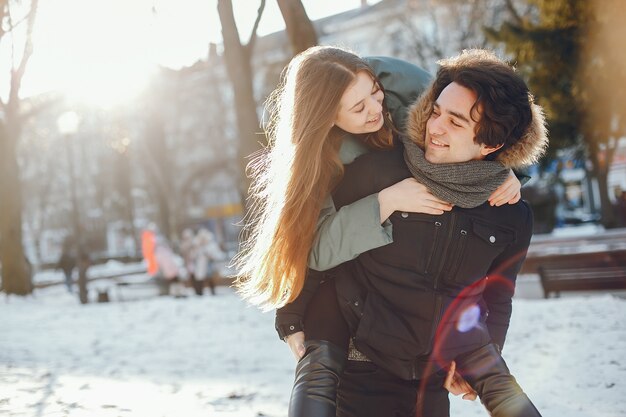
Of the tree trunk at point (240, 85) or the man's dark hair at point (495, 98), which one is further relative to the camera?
the tree trunk at point (240, 85)

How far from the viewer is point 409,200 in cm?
232

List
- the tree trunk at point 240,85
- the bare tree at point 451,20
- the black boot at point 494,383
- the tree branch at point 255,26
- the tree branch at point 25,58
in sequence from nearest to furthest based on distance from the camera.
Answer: the black boot at point 494,383
the tree trunk at point 240,85
the tree branch at point 255,26
the tree branch at point 25,58
the bare tree at point 451,20

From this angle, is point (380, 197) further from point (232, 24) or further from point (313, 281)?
point (232, 24)

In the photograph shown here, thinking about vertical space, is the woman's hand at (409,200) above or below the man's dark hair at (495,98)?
below

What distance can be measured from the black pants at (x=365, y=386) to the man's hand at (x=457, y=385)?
0.03m

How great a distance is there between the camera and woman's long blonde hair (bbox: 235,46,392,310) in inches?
96.2

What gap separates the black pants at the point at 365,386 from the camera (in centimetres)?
246

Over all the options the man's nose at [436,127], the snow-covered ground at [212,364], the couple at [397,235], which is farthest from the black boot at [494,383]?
the snow-covered ground at [212,364]

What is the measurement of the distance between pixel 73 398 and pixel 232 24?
485 centimetres

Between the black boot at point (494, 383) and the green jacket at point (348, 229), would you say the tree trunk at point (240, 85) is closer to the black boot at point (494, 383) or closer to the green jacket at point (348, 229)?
the green jacket at point (348, 229)

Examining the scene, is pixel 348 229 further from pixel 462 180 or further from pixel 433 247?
pixel 462 180

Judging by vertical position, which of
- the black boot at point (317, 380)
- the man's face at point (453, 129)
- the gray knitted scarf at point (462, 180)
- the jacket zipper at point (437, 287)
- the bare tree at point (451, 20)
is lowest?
the black boot at point (317, 380)

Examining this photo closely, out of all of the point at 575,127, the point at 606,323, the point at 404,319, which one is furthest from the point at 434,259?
the point at 575,127

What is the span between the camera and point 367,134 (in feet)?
8.66
